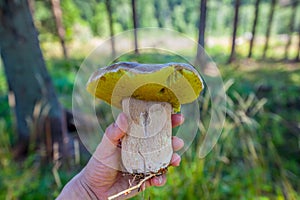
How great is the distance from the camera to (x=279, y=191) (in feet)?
5.24

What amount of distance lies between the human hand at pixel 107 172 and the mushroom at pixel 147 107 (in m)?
0.04

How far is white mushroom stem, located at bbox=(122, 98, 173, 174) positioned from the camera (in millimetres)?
691

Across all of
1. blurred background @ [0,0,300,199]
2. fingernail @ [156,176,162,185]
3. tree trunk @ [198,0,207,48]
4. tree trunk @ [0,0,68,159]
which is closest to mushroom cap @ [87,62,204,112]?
fingernail @ [156,176,162,185]

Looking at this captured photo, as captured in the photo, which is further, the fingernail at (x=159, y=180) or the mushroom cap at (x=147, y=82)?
the fingernail at (x=159, y=180)

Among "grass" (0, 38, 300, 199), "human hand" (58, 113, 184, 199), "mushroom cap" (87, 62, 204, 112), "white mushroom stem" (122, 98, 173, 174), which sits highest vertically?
"mushroom cap" (87, 62, 204, 112)

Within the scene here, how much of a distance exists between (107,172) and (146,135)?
0.23 meters

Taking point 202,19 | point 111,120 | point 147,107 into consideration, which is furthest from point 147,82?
point 111,120

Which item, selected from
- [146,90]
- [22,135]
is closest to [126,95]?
[146,90]

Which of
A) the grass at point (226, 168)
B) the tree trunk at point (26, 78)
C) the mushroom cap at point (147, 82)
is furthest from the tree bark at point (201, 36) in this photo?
the tree trunk at point (26, 78)

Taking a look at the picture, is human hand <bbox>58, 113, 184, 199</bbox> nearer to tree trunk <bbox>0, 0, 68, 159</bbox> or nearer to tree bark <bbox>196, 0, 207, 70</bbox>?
tree bark <bbox>196, 0, 207, 70</bbox>

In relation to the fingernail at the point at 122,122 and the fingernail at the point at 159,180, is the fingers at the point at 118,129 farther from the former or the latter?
the fingernail at the point at 159,180

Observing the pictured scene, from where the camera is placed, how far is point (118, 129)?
2.35 feet

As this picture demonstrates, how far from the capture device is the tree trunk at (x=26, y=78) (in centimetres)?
201

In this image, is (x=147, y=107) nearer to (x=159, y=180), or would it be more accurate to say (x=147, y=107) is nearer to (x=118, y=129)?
(x=118, y=129)
